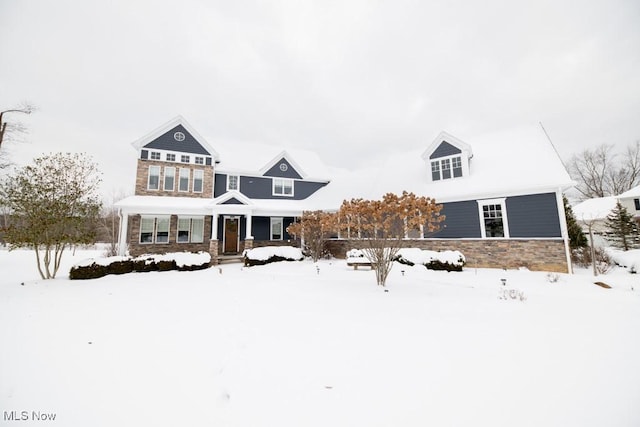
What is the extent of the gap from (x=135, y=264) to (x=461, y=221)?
54.1ft

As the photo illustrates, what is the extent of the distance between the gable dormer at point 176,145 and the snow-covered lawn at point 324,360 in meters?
11.2

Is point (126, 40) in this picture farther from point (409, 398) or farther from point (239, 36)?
point (409, 398)

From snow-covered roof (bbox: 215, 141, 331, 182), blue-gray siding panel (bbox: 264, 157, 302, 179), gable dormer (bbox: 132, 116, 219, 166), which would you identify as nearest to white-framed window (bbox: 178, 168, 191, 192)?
gable dormer (bbox: 132, 116, 219, 166)

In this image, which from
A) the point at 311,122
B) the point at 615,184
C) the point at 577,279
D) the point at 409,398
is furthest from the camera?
the point at 311,122

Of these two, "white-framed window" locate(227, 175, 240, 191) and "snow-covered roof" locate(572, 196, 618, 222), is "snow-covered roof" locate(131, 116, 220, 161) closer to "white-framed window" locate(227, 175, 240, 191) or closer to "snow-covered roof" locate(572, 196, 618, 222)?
"white-framed window" locate(227, 175, 240, 191)

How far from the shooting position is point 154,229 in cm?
1462

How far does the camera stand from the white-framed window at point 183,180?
52.1ft

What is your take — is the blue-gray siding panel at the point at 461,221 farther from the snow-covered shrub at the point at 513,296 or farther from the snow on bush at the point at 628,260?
the snow-covered shrub at the point at 513,296

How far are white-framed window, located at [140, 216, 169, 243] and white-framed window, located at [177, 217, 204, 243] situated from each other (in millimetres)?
766

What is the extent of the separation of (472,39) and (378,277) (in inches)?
454

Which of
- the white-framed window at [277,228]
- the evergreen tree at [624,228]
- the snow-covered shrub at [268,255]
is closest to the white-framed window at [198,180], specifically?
the white-framed window at [277,228]

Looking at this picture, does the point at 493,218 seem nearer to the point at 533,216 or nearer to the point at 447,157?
the point at 533,216

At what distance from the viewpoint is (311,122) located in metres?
31.6

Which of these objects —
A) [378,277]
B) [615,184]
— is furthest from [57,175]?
[615,184]
